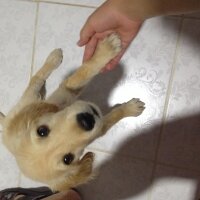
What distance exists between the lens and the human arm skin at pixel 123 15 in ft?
2.38

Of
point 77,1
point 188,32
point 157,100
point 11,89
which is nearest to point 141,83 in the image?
point 157,100

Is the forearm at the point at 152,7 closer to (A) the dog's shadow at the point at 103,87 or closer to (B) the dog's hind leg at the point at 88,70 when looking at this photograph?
(B) the dog's hind leg at the point at 88,70

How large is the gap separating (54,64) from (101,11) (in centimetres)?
34

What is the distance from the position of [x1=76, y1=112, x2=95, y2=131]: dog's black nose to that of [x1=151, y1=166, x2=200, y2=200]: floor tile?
480 millimetres

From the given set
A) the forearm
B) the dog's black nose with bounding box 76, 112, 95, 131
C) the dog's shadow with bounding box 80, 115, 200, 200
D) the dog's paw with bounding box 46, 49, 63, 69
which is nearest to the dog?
the dog's black nose with bounding box 76, 112, 95, 131

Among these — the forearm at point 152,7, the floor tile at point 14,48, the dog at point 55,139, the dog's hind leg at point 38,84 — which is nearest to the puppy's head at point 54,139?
the dog at point 55,139

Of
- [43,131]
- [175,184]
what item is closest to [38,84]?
[43,131]

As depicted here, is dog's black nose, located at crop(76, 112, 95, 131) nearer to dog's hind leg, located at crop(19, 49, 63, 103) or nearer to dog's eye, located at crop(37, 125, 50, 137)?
dog's eye, located at crop(37, 125, 50, 137)

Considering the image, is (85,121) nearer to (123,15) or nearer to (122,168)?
(123,15)

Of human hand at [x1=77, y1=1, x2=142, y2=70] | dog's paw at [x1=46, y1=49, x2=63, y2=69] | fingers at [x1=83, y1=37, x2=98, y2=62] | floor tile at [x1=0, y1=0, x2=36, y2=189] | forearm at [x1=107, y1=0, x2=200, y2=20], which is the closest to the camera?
forearm at [x1=107, y1=0, x2=200, y2=20]

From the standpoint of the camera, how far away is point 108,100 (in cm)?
121

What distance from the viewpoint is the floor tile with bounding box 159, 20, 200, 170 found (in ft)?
3.69

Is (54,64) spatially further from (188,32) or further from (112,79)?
(188,32)

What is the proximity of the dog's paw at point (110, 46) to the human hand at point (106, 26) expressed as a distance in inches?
0.7
